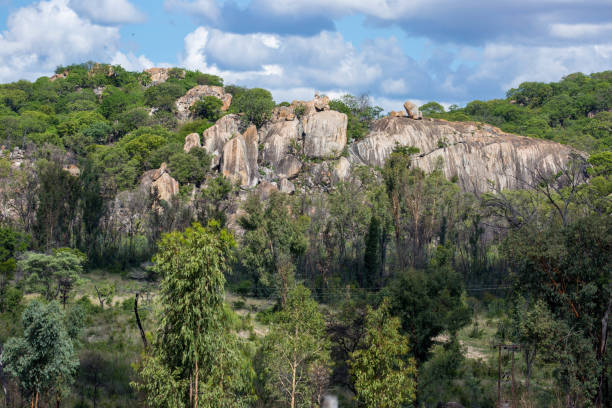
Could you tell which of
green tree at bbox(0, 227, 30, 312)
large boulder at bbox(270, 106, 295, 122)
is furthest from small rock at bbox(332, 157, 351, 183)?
green tree at bbox(0, 227, 30, 312)

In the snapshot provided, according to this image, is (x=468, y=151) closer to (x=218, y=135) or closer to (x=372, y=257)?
(x=218, y=135)

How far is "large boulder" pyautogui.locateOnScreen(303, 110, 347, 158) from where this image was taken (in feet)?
285

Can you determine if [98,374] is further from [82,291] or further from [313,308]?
[82,291]

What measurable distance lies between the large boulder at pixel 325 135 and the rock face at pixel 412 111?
1277 cm

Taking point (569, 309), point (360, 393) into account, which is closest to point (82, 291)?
point (360, 393)

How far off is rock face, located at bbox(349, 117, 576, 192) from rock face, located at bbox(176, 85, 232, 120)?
34.9 metres

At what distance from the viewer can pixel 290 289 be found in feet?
125

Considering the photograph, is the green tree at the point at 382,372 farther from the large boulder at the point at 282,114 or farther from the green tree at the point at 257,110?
the green tree at the point at 257,110

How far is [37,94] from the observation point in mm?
123000

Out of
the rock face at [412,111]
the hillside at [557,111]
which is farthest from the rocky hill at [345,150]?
the hillside at [557,111]

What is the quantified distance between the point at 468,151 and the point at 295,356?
72.2 meters

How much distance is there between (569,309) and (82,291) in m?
36.4

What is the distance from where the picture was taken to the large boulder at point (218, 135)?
87.0 meters

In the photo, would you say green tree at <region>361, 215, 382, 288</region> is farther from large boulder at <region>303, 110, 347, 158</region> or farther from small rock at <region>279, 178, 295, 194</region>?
large boulder at <region>303, 110, 347, 158</region>
